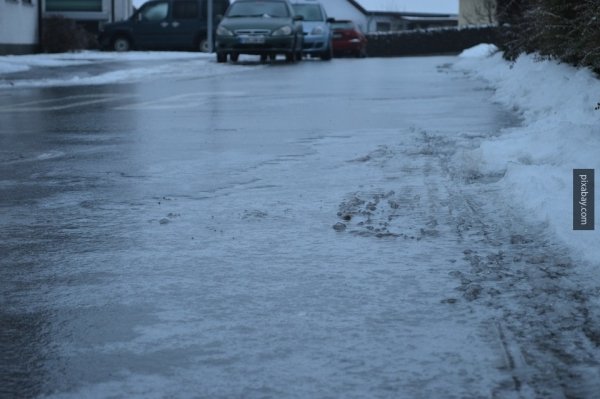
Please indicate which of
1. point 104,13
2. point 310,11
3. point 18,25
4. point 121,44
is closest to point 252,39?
point 18,25

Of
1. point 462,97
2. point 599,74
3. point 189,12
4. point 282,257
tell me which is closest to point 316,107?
point 462,97

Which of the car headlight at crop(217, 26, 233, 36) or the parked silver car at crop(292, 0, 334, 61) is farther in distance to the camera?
the parked silver car at crop(292, 0, 334, 61)

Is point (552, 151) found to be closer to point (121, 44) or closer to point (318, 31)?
point (318, 31)

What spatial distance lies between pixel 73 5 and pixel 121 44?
11.0ft

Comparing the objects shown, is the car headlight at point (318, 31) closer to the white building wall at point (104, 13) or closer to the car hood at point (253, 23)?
the car hood at point (253, 23)

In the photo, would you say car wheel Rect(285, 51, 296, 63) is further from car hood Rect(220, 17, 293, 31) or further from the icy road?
the icy road

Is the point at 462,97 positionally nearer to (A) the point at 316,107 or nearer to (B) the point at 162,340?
(A) the point at 316,107

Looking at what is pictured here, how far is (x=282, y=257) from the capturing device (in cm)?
500

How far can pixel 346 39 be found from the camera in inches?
1587

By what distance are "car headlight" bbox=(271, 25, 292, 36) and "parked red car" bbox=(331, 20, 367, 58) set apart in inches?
479

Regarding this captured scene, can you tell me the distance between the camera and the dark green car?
27.8m

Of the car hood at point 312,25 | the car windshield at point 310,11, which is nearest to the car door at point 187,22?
the car windshield at point 310,11

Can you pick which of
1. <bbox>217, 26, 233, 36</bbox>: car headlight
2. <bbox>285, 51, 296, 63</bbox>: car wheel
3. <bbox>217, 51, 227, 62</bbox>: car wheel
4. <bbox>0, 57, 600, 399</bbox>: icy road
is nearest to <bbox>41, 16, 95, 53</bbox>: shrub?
<bbox>217, 51, 227, 62</bbox>: car wheel

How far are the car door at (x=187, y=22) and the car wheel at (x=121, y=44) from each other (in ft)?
4.99
